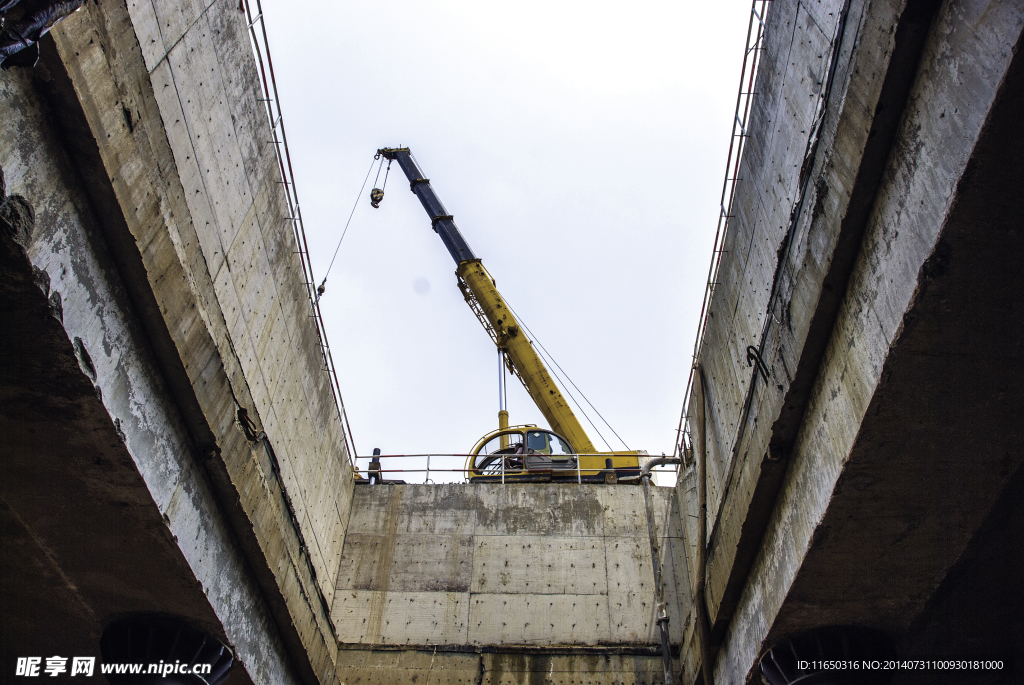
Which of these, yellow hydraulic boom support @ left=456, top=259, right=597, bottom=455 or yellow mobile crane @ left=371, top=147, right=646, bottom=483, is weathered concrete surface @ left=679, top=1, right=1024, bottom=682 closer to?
yellow mobile crane @ left=371, top=147, right=646, bottom=483

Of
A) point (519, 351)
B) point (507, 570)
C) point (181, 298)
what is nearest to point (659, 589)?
point (507, 570)

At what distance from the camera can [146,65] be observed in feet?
18.5

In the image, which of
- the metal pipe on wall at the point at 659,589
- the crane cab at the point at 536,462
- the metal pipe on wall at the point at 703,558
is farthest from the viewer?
the crane cab at the point at 536,462

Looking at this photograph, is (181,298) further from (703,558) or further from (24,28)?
(703,558)

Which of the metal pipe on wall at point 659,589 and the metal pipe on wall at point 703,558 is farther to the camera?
the metal pipe on wall at point 659,589

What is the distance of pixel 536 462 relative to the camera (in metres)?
17.5

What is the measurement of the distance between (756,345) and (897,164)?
122 inches

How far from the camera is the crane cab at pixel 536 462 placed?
1691 centimetres

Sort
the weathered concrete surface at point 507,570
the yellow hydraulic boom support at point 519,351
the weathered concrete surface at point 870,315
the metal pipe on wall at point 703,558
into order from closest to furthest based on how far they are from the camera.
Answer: the weathered concrete surface at point 870,315, the metal pipe on wall at point 703,558, the weathered concrete surface at point 507,570, the yellow hydraulic boom support at point 519,351

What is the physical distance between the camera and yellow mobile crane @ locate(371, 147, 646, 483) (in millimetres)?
17578

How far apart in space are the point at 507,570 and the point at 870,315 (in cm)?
852

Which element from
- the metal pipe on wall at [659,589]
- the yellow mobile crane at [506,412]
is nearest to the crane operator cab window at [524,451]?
the yellow mobile crane at [506,412]

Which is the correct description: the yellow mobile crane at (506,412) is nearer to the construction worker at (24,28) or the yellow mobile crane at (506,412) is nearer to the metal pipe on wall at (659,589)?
the metal pipe on wall at (659,589)

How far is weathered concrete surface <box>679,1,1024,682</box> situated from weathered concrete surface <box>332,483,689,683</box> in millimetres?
3326
